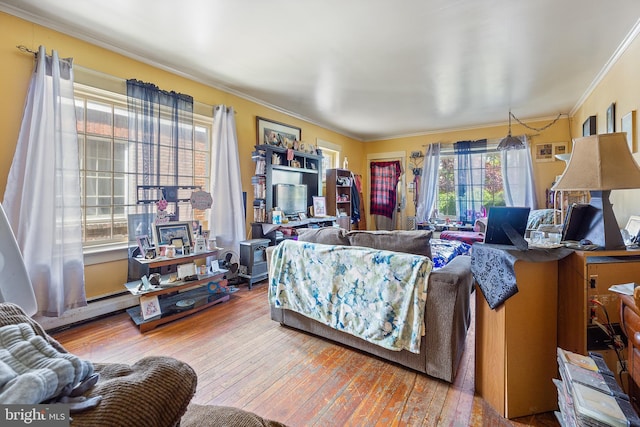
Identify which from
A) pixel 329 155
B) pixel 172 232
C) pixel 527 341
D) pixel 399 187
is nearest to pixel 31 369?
pixel 527 341

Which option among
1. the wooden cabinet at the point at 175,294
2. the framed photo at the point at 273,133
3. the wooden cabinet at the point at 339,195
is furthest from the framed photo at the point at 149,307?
the wooden cabinet at the point at 339,195

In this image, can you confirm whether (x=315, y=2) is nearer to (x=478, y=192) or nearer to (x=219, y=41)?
(x=219, y=41)

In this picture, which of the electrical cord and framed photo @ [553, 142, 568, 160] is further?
framed photo @ [553, 142, 568, 160]

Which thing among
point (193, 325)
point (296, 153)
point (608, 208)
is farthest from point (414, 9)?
point (193, 325)

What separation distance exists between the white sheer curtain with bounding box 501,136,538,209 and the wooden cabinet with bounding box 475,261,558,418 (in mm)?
4271

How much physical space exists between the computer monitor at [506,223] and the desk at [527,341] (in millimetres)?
160

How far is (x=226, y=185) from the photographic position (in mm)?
3541

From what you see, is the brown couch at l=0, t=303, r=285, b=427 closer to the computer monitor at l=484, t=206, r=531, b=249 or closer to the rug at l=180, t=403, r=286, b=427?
the rug at l=180, t=403, r=286, b=427

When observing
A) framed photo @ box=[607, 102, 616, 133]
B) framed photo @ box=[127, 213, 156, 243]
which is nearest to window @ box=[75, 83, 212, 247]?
framed photo @ box=[127, 213, 156, 243]

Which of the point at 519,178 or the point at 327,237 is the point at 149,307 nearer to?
the point at 327,237

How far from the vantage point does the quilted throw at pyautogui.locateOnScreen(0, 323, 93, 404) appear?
0.47 m

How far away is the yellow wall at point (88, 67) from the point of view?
214 cm

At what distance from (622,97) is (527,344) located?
2735 mm

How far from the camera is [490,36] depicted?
2395 mm
